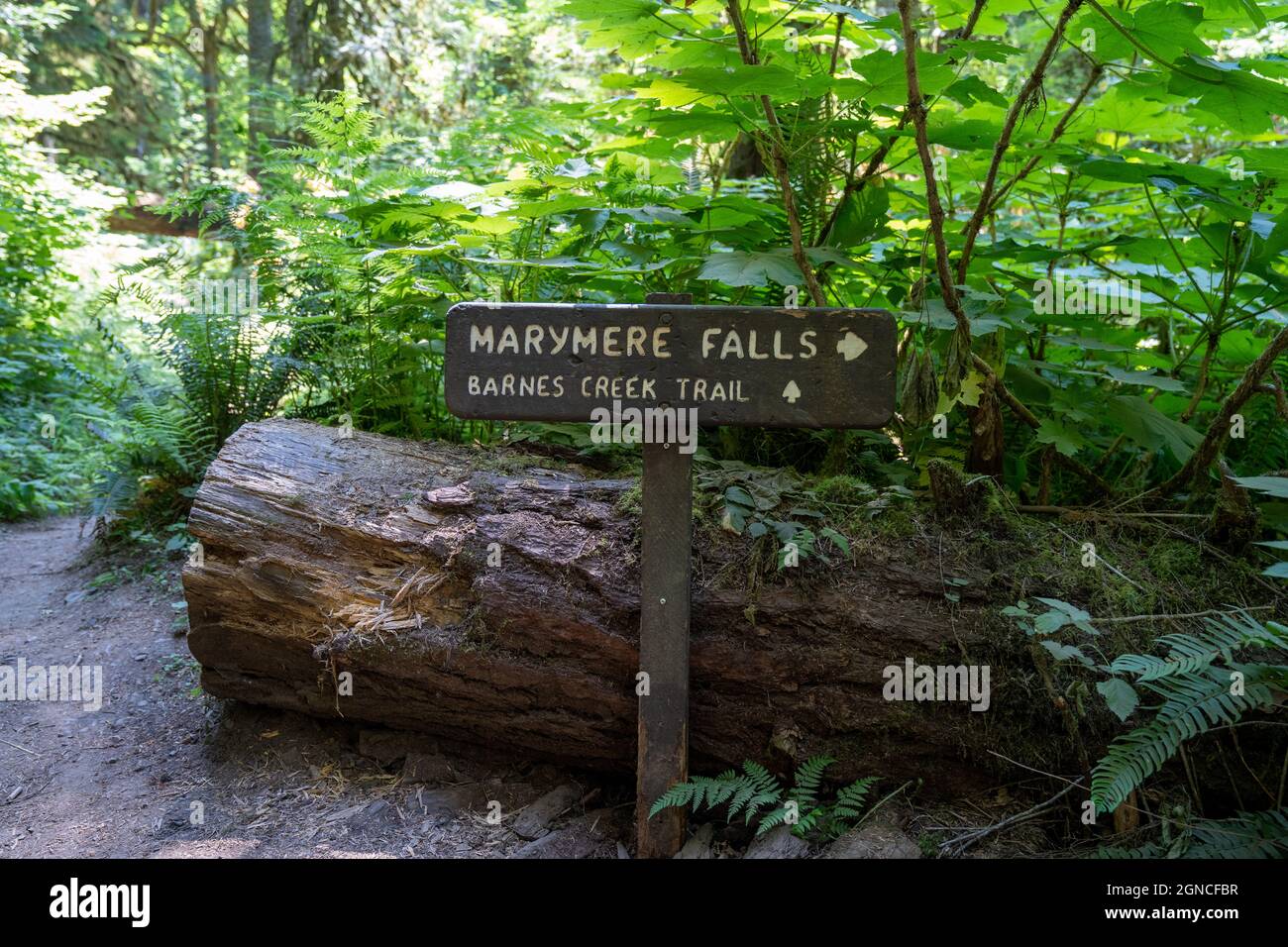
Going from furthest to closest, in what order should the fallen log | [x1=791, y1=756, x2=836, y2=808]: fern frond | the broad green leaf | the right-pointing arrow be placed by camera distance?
the fallen log, [x1=791, y1=756, x2=836, y2=808]: fern frond, the right-pointing arrow, the broad green leaf

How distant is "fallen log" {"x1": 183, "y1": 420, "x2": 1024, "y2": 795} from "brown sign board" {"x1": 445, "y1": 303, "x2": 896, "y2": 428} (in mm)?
655

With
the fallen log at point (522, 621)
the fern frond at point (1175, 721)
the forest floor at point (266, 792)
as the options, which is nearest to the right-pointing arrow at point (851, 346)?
the fallen log at point (522, 621)

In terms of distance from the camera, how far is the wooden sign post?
8.32 feet

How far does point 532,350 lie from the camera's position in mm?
2580

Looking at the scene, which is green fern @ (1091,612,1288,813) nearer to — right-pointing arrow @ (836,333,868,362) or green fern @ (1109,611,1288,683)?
green fern @ (1109,611,1288,683)

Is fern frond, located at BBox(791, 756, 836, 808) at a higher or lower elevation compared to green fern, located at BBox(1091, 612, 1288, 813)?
lower

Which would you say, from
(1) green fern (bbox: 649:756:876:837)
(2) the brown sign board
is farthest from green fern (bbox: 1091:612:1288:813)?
(2) the brown sign board

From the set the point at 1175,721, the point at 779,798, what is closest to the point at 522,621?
the point at 779,798

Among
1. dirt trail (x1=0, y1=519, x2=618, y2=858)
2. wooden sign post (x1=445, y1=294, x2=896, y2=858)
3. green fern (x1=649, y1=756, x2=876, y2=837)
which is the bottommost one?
dirt trail (x1=0, y1=519, x2=618, y2=858)

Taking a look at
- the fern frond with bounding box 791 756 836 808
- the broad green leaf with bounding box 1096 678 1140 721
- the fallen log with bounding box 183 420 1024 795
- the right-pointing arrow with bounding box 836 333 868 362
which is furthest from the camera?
the fallen log with bounding box 183 420 1024 795

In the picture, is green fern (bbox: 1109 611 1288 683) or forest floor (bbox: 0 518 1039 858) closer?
green fern (bbox: 1109 611 1288 683)

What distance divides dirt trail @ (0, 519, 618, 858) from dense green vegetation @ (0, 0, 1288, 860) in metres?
0.80

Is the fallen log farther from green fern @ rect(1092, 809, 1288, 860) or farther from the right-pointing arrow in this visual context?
the right-pointing arrow
